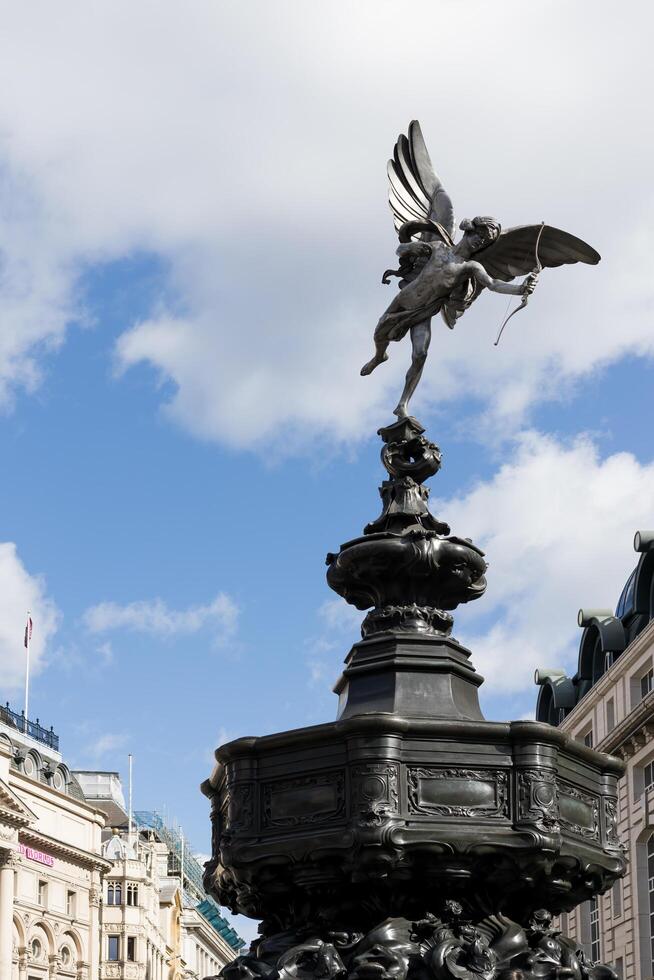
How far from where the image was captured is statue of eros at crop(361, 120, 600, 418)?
1116 centimetres

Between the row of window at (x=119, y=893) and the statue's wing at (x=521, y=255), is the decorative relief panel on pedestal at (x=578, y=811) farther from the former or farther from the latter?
the row of window at (x=119, y=893)

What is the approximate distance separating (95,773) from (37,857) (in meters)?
35.8

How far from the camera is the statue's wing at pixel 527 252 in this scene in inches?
448

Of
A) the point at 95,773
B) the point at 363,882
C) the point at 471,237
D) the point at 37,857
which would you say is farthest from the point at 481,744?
the point at 95,773

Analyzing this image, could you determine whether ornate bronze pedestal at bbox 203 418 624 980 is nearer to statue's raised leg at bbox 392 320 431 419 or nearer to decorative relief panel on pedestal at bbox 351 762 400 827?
decorative relief panel on pedestal at bbox 351 762 400 827

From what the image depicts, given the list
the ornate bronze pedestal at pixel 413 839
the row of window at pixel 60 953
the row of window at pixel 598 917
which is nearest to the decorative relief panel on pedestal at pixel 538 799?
the ornate bronze pedestal at pixel 413 839

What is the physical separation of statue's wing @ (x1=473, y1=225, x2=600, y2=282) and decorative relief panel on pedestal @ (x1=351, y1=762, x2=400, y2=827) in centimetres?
436

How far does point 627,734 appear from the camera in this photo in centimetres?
5856

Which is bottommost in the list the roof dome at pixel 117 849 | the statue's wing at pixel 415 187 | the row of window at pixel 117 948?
the statue's wing at pixel 415 187

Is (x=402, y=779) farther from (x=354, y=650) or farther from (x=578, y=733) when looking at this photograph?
(x=578, y=733)

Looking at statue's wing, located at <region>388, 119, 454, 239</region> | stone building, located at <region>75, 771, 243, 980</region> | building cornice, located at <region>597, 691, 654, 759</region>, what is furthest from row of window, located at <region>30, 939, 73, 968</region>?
statue's wing, located at <region>388, 119, 454, 239</region>

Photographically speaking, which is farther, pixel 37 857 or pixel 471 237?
pixel 37 857

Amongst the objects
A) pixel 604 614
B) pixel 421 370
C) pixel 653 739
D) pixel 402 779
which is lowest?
pixel 402 779

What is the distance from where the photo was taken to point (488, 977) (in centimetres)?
860
